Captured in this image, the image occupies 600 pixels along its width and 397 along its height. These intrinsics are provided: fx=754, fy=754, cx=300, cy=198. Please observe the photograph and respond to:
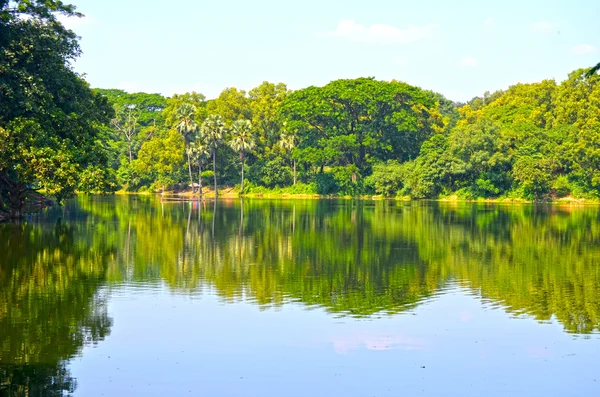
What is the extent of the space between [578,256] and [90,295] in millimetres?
21935

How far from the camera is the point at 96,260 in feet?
100

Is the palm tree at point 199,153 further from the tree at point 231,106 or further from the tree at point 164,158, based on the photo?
the tree at point 231,106

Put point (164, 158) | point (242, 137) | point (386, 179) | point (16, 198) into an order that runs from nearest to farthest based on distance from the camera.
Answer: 1. point (16, 198)
2. point (386, 179)
3. point (242, 137)
4. point (164, 158)

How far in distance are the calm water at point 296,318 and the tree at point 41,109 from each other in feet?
16.8

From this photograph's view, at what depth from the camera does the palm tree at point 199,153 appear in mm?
122000

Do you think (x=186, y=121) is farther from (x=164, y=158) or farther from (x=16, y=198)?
(x=16, y=198)

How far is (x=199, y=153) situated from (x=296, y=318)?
105m

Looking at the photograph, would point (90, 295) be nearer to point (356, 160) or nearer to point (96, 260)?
point (96, 260)

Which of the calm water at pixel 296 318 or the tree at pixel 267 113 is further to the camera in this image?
the tree at pixel 267 113

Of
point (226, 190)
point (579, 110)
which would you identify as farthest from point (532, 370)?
point (226, 190)

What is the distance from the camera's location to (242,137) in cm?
12088

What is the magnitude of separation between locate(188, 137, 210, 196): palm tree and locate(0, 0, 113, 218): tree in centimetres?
7141

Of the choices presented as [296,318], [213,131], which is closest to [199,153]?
[213,131]

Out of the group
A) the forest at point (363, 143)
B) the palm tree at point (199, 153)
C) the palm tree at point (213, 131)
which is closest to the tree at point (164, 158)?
the forest at point (363, 143)
